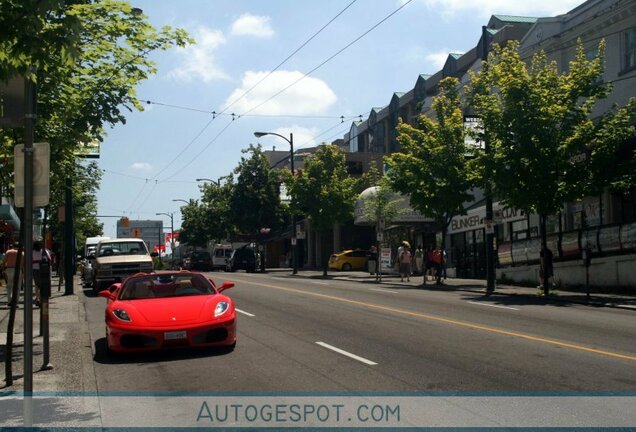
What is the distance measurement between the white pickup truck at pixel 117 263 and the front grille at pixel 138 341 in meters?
14.2

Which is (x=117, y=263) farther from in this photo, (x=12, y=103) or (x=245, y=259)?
(x=245, y=259)

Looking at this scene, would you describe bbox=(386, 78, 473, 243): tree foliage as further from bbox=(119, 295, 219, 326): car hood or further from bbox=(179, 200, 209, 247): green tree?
bbox=(179, 200, 209, 247): green tree

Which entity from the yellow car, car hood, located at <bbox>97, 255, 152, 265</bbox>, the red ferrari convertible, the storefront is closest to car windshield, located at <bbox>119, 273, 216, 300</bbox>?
the red ferrari convertible

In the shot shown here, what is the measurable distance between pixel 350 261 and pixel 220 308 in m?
40.2

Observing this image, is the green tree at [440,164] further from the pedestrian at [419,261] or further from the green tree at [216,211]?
the green tree at [216,211]

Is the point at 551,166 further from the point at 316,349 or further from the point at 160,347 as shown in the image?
the point at 160,347

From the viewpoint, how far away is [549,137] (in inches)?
896

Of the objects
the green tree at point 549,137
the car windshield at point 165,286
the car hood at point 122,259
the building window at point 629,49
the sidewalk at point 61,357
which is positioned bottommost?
the sidewalk at point 61,357

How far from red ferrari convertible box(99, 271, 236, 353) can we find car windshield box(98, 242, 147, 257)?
46.7ft

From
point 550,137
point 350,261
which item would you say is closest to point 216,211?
point 350,261

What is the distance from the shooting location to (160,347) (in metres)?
10.5

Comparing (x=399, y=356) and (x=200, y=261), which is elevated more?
(x=200, y=261)

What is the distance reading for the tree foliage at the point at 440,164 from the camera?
31266 mm

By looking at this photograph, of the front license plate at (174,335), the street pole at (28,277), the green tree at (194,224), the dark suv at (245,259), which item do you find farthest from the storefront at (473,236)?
the green tree at (194,224)
